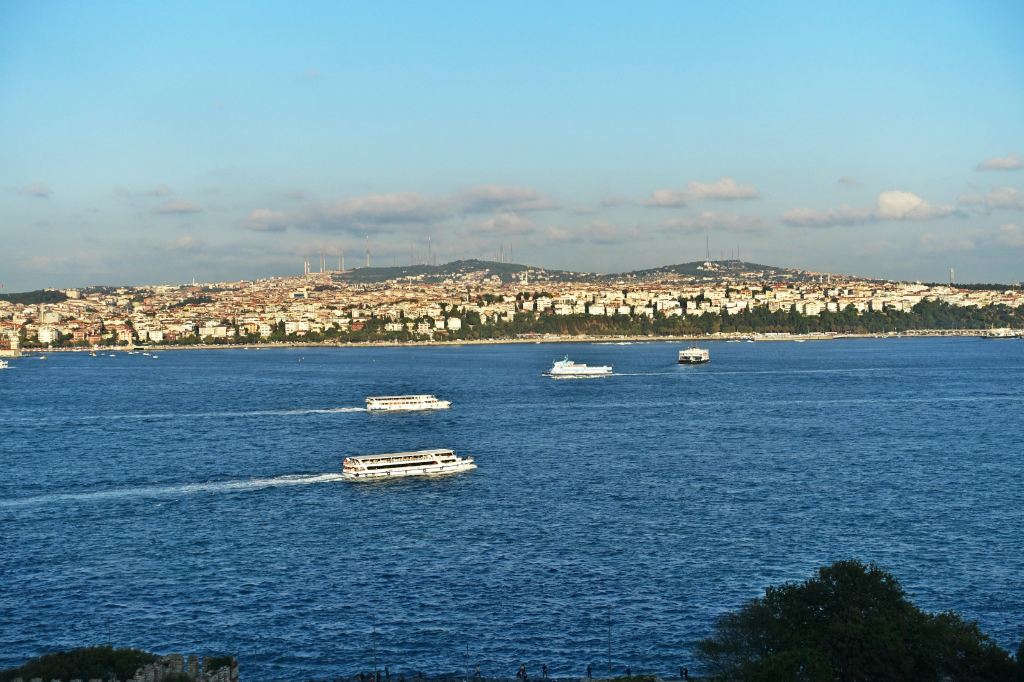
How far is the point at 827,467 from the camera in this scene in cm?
4559

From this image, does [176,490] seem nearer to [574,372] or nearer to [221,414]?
[221,414]

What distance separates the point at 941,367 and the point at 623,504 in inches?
3258

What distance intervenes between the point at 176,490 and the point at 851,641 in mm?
29332

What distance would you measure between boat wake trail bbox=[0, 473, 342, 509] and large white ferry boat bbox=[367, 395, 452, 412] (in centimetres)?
2724

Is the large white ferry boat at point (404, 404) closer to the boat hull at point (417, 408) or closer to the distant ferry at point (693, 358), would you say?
the boat hull at point (417, 408)

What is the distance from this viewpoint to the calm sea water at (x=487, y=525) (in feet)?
81.4

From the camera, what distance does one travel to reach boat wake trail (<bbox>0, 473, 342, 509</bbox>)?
3931 cm

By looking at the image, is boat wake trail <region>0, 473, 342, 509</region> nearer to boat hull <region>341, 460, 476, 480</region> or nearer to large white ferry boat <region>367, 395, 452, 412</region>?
boat hull <region>341, 460, 476, 480</region>

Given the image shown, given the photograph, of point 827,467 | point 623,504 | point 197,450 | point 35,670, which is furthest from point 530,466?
point 35,670

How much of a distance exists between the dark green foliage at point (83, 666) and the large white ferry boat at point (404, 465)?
80.6 feet

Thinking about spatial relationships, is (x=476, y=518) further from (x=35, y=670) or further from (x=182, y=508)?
(x=35, y=670)

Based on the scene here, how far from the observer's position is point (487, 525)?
3481 centimetres

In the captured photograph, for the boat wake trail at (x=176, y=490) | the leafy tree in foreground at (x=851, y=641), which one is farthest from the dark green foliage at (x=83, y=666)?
the boat wake trail at (x=176, y=490)

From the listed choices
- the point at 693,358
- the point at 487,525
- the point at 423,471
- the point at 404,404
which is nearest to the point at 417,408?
the point at 404,404
